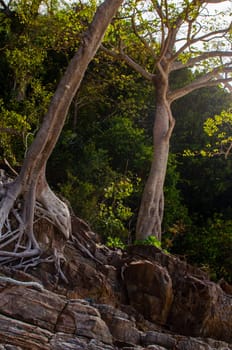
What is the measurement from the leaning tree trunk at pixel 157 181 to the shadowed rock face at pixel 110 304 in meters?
2.96

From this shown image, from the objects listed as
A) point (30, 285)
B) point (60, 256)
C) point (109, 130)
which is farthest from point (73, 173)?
point (30, 285)

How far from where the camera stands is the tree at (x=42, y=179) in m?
8.33

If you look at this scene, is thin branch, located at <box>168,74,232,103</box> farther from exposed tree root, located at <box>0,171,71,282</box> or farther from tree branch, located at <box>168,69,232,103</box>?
exposed tree root, located at <box>0,171,71,282</box>

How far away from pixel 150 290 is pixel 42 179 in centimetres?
235

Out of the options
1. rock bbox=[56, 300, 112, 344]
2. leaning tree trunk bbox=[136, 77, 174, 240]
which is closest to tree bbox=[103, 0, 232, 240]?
leaning tree trunk bbox=[136, 77, 174, 240]

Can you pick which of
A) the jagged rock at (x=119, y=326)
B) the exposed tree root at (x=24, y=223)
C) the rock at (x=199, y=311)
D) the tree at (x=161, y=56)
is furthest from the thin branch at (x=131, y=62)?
the jagged rock at (x=119, y=326)

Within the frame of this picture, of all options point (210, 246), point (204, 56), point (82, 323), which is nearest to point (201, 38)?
point (204, 56)

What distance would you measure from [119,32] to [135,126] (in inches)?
157

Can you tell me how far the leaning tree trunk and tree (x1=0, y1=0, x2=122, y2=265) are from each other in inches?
169

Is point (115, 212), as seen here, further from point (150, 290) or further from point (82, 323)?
point (82, 323)

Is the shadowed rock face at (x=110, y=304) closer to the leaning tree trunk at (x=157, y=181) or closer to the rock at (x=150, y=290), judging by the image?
the rock at (x=150, y=290)

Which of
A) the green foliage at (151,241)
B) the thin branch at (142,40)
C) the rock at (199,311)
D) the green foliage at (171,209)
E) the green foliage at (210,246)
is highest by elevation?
the thin branch at (142,40)

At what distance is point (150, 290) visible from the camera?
28.8 ft

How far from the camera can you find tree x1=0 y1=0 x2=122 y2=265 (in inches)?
328
